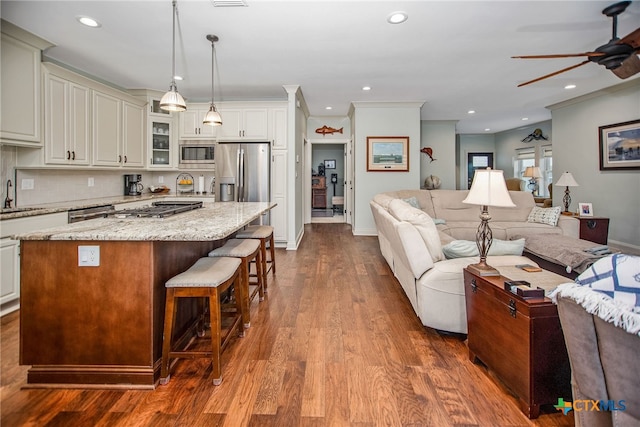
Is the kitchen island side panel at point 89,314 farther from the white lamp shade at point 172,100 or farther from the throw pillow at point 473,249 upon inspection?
the throw pillow at point 473,249

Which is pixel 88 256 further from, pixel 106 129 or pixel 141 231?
pixel 106 129

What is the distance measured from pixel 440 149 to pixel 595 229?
4302 mm

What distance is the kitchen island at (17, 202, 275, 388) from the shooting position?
5.71ft

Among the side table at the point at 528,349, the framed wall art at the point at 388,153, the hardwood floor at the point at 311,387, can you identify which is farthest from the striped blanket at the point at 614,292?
the framed wall art at the point at 388,153

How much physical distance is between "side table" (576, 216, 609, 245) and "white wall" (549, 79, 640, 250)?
102cm

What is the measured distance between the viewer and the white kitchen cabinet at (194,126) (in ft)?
17.5

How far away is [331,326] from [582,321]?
1.76 meters

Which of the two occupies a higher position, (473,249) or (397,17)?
(397,17)

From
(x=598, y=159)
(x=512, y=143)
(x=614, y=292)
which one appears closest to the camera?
(x=614, y=292)

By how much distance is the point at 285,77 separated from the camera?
15.0 ft

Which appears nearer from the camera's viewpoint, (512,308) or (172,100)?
(512,308)

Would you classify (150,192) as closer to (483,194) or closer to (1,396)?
(1,396)

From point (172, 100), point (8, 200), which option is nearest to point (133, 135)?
point (8, 200)

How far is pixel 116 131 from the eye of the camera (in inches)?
175
